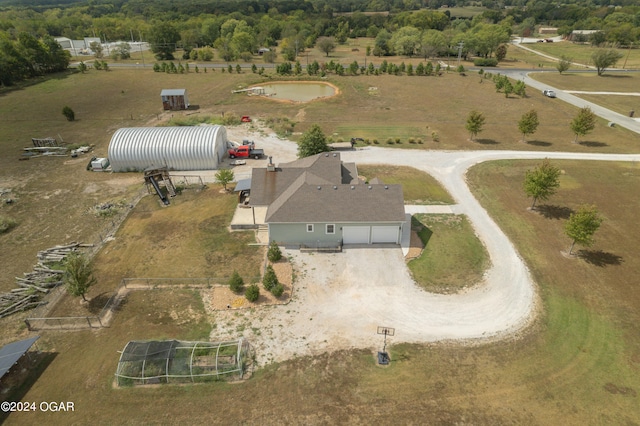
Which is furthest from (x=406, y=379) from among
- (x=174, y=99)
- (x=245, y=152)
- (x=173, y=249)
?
(x=174, y=99)

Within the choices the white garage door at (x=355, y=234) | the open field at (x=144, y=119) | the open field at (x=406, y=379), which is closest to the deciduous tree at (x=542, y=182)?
the open field at (x=406, y=379)

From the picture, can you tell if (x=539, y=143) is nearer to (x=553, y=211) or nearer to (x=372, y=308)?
(x=553, y=211)

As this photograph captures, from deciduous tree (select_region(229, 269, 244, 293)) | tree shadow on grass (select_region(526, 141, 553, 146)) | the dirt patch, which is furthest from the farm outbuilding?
tree shadow on grass (select_region(526, 141, 553, 146))

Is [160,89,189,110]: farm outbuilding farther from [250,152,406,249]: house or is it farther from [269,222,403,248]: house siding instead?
[269,222,403,248]: house siding

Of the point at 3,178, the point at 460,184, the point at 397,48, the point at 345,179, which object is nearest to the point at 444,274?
the point at 345,179

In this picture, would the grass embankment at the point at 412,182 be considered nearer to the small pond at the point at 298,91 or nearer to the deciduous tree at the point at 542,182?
the deciduous tree at the point at 542,182

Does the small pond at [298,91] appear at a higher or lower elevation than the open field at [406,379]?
higher

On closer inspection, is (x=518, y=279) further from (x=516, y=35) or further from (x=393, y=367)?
(x=516, y=35)
